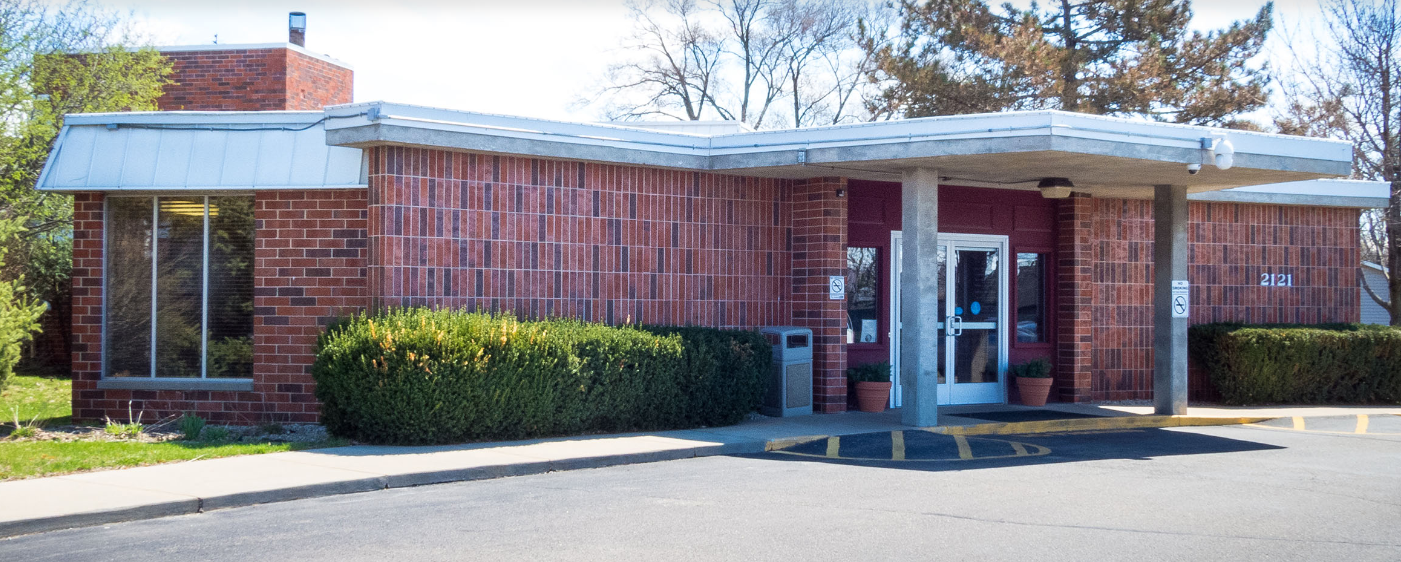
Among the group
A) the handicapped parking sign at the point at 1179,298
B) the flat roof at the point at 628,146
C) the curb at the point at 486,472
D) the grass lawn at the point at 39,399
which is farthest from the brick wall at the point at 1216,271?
the grass lawn at the point at 39,399

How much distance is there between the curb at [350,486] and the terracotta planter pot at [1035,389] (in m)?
6.04

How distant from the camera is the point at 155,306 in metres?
13.4

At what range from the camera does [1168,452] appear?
11.9 metres

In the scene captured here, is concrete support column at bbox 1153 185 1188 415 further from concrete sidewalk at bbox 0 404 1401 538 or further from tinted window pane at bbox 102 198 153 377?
tinted window pane at bbox 102 198 153 377

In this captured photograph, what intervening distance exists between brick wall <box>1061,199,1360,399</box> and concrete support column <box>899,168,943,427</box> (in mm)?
4445

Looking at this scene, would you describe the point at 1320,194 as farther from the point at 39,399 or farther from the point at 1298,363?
the point at 39,399

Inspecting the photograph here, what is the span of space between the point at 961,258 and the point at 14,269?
15.5 meters

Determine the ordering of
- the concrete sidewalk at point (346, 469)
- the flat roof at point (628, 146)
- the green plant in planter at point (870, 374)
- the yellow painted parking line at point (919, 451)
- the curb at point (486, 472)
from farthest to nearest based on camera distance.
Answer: the green plant in planter at point (870, 374) → the flat roof at point (628, 146) → the yellow painted parking line at point (919, 451) → the concrete sidewalk at point (346, 469) → the curb at point (486, 472)

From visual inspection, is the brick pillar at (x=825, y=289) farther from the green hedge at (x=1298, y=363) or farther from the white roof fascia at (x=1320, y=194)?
the white roof fascia at (x=1320, y=194)

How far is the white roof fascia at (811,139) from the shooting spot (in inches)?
477

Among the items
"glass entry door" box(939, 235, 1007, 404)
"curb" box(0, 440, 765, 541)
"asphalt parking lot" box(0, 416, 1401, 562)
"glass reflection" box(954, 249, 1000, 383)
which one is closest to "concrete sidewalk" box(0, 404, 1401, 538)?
"curb" box(0, 440, 765, 541)

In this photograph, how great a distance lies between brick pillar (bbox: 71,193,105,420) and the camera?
13.2m

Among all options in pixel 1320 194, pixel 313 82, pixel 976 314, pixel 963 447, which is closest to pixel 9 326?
pixel 313 82

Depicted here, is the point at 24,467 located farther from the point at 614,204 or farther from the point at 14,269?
the point at 14,269
